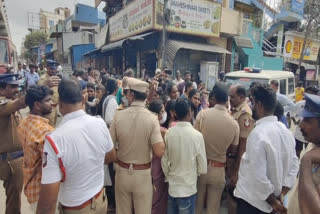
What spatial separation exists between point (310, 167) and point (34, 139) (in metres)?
1.94

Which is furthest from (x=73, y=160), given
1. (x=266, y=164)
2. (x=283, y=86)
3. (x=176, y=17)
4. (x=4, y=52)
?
(x=4, y=52)

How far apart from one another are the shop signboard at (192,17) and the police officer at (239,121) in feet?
25.6

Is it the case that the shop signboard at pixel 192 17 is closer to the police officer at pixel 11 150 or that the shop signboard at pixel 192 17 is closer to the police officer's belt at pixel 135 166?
the police officer at pixel 11 150

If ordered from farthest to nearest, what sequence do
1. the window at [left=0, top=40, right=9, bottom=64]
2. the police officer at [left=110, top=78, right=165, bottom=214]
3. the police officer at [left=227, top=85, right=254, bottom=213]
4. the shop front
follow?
the shop front → the window at [left=0, top=40, right=9, bottom=64] → the police officer at [left=227, top=85, right=254, bottom=213] → the police officer at [left=110, top=78, right=165, bottom=214]

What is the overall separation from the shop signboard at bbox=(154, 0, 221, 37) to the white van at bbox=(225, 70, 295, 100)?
5.06 m

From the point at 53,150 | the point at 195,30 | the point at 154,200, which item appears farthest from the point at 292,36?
the point at 53,150

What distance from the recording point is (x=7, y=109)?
2170 mm

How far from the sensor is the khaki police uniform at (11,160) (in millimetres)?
2332

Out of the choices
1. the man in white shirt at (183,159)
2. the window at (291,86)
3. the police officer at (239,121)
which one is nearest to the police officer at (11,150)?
the man in white shirt at (183,159)

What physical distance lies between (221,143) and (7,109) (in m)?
2.29

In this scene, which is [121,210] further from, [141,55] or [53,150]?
[141,55]

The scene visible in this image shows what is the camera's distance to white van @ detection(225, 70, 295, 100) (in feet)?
19.1

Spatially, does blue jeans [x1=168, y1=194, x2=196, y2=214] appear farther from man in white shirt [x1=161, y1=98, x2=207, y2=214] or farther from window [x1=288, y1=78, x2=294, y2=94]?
window [x1=288, y1=78, x2=294, y2=94]

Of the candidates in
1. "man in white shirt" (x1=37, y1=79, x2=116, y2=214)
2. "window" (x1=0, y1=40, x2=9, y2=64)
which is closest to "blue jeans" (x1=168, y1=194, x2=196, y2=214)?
"man in white shirt" (x1=37, y1=79, x2=116, y2=214)
